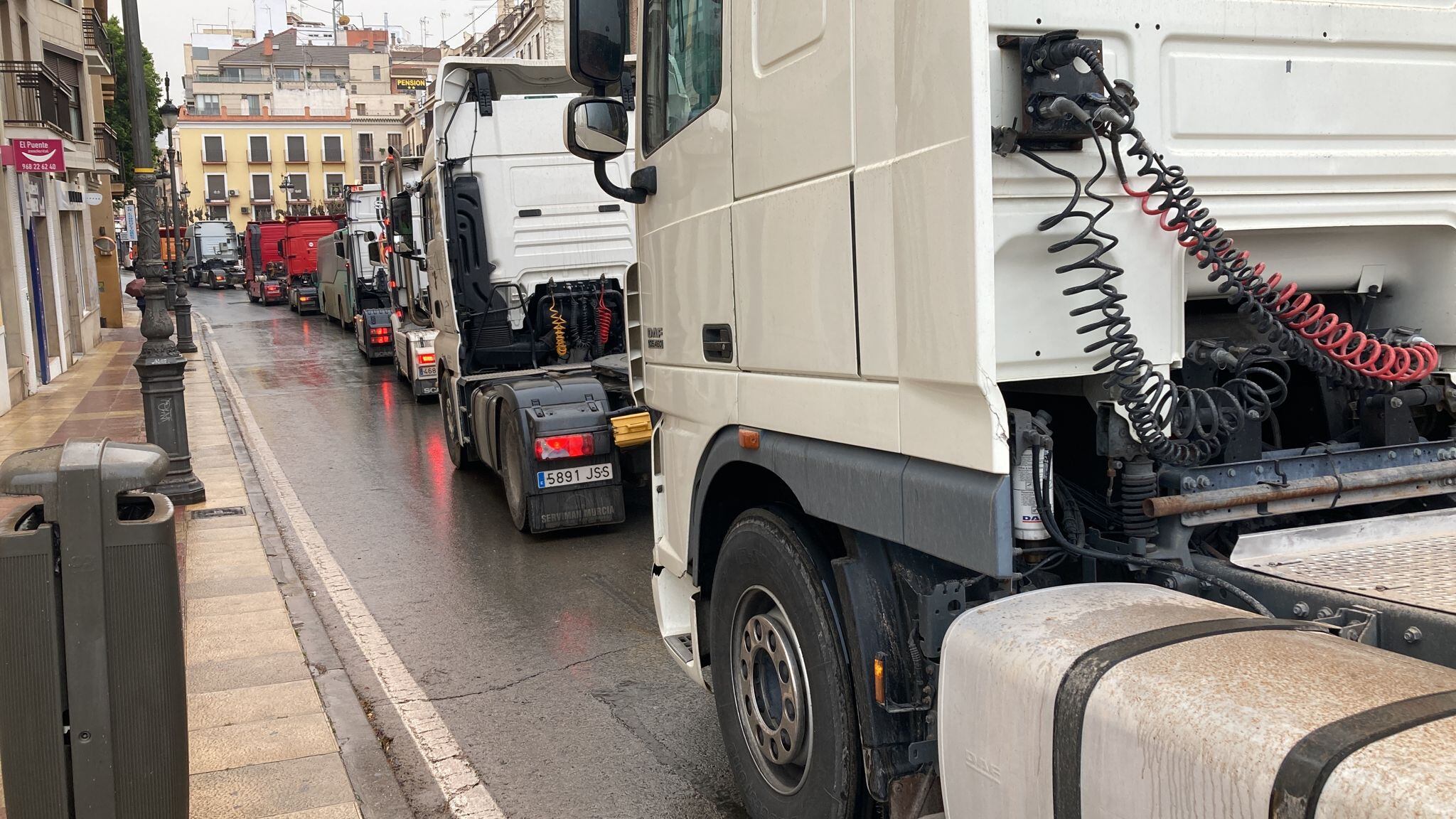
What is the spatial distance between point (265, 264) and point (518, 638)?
44505 millimetres

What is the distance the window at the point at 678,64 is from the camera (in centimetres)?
371

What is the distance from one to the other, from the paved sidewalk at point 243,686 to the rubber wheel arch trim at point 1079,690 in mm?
2957

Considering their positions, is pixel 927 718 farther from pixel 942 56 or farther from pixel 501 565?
pixel 501 565

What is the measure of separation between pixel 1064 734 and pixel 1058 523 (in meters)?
0.78

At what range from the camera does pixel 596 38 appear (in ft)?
13.0

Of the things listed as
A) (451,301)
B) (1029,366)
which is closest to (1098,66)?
(1029,366)

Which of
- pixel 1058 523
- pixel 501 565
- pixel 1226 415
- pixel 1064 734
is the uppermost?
pixel 1226 415

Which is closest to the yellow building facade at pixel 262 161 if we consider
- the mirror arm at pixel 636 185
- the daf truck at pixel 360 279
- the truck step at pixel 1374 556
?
the daf truck at pixel 360 279

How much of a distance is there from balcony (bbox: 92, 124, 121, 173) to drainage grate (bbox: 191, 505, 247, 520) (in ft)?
87.6

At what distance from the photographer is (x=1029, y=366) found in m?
2.63

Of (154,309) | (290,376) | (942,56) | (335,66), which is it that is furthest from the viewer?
(335,66)

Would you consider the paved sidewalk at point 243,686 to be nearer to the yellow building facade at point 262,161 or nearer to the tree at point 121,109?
the tree at point 121,109

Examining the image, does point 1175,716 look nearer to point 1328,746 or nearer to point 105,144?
point 1328,746

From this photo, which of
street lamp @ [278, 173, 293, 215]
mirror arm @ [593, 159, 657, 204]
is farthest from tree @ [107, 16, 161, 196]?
mirror arm @ [593, 159, 657, 204]
